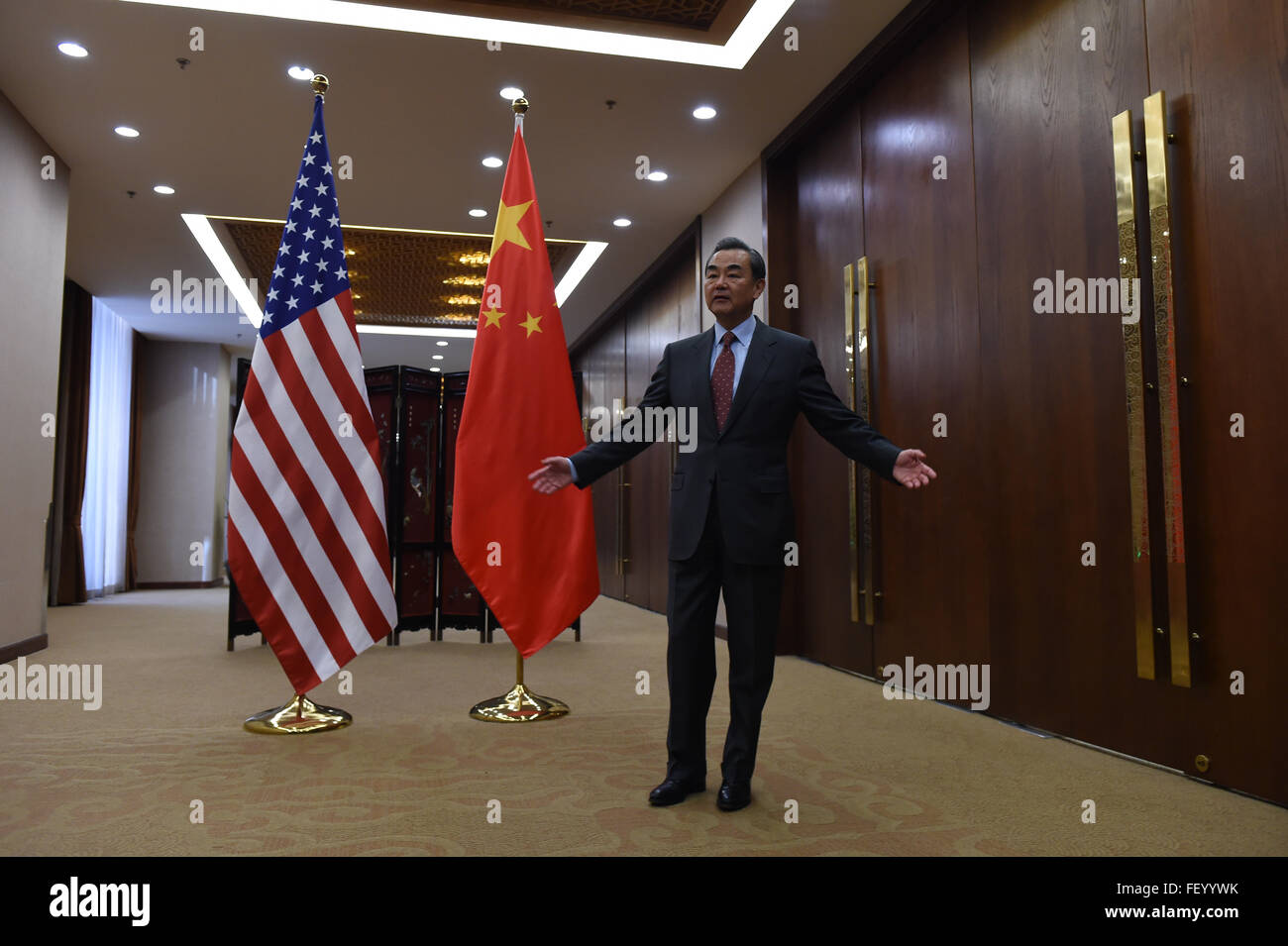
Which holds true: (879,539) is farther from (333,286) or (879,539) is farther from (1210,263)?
(333,286)

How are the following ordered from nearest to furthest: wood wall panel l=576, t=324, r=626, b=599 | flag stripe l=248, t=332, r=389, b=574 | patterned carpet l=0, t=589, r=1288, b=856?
patterned carpet l=0, t=589, r=1288, b=856 → flag stripe l=248, t=332, r=389, b=574 → wood wall panel l=576, t=324, r=626, b=599

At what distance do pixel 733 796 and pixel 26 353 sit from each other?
550 centimetres

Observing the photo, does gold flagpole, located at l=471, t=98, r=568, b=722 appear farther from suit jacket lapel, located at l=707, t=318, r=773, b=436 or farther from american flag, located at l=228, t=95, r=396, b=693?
suit jacket lapel, located at l=707, t=318, r=773, b=436

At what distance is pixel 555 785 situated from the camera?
259cm

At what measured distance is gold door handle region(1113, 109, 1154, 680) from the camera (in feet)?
9.09

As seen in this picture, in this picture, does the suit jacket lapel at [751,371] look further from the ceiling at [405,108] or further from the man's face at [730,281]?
the ceiling at [405,108]

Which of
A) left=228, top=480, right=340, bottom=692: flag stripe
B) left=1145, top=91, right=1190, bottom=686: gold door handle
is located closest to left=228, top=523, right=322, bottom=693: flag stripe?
left=228, top=480, right=340, bottom=692: flag stripe

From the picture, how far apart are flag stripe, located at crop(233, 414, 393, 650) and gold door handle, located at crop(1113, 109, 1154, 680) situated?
2.72 meters

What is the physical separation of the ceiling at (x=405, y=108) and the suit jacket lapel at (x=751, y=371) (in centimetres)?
264

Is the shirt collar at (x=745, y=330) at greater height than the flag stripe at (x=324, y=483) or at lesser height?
greater

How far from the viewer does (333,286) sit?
3441 millimetres

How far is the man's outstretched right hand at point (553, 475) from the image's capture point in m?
2.47

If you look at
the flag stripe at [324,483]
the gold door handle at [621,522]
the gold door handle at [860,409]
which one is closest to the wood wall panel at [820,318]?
the gold door handle at [860,409]
